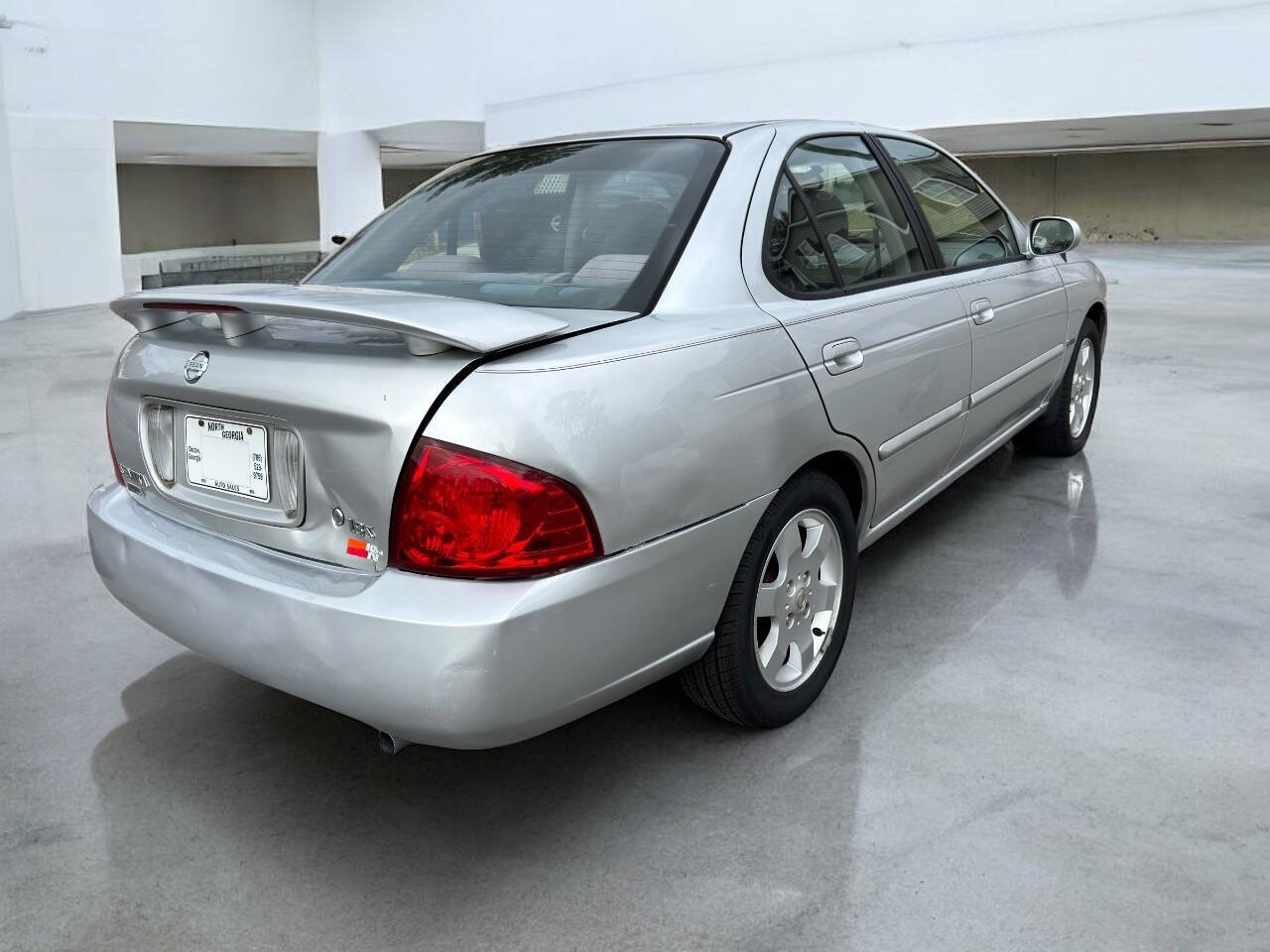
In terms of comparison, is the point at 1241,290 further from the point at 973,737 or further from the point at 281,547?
the point at 281,547

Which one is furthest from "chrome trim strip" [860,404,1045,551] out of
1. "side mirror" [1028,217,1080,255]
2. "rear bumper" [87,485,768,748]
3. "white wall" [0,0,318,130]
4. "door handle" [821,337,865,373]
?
"white wall" [0,0,318,130]

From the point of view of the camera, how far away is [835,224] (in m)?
2.94

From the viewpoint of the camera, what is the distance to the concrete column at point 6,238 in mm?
13328

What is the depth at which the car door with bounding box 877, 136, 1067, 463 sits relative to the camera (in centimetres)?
350

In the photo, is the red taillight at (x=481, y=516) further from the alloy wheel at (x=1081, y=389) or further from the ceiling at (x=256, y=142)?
the ceiling at (x=256, y=142)

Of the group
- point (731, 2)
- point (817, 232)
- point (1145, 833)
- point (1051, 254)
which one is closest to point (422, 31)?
point (731, 2)

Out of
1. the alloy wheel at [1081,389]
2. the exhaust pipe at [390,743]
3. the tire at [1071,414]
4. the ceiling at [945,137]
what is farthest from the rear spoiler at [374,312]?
the ceiling at [945,137]

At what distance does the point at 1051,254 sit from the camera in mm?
4430

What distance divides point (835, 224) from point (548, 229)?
814 millimetres

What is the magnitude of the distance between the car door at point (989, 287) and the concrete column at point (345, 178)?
1750cm

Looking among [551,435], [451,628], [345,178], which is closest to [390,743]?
[451,628]

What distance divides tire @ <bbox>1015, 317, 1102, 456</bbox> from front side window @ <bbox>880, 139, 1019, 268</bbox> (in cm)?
91

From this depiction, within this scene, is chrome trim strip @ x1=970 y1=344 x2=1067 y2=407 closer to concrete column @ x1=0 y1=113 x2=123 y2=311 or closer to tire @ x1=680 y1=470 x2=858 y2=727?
tire @ x1=680 y1=470 x2=858 y2=727

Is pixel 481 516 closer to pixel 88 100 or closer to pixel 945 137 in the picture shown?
pixel 88 100
